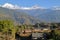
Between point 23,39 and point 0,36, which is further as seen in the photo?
point 23,39

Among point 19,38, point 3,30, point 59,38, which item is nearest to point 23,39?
point 19,38

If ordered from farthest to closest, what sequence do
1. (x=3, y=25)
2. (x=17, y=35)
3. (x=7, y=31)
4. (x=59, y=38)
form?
(x=17, y=35) < (x=3, y=25) < (x=7, y=31) < (x=59, y=38)

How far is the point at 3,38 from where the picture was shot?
3819cm

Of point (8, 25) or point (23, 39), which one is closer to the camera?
point (8, 25)

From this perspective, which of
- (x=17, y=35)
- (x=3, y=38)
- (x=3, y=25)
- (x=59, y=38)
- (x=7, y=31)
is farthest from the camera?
(x=17, y=35)

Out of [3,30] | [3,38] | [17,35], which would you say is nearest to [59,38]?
[3,38]

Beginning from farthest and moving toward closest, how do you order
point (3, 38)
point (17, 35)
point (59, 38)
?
point (17, 35) < point (3, 38) < point (59, 38)

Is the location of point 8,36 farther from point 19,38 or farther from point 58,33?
point 19,38

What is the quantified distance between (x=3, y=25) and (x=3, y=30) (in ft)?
11.3

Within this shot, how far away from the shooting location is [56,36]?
35969mm

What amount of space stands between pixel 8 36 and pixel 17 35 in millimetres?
12978

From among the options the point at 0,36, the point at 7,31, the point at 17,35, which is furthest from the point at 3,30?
the point at 17,35

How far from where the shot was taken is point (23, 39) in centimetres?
5406

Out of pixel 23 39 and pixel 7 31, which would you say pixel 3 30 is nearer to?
pixel 7 31
